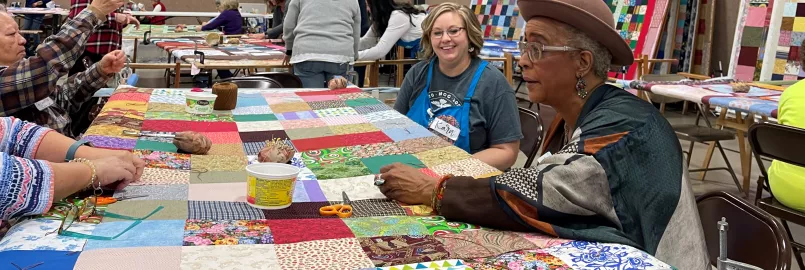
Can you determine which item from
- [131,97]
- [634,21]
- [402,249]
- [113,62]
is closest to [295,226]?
[402,249]

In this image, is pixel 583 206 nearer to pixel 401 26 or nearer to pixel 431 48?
pixel 431 48

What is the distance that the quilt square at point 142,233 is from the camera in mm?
1524

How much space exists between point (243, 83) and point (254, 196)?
2.59 m

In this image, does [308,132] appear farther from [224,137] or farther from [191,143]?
[191,143]

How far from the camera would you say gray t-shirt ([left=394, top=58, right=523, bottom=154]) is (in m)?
3.17

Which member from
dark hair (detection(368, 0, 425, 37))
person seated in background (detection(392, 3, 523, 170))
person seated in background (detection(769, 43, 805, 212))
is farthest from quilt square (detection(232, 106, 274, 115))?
dark hair (detection(368, 0, 425, 37))

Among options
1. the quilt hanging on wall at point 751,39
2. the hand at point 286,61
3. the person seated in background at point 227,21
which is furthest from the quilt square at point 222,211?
the person seated in background at point 227,21

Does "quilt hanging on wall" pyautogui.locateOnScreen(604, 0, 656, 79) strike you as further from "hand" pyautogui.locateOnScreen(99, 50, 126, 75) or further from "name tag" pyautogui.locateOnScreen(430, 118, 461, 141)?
"hand" pyautogui.locateOnScreen(99, 50, 126, 75)

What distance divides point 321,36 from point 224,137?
98.6 inches

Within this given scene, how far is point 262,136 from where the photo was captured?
2.81 metres

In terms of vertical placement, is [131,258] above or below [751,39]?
below

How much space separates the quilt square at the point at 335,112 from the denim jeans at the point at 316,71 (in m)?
1.92

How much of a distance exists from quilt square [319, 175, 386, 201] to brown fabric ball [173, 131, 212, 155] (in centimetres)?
50

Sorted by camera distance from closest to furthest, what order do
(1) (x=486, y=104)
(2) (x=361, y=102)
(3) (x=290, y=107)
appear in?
(1) (x=486, y=104) < (3) (x=290, y=107) < (2) (x=361, y=102)
